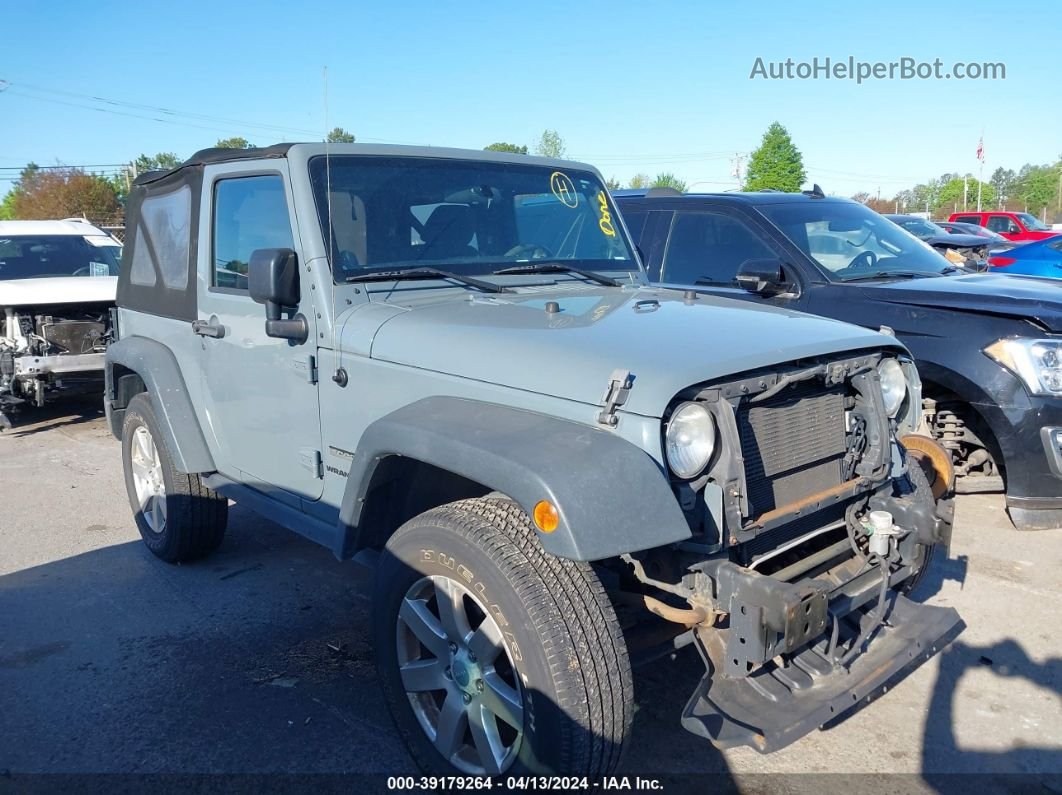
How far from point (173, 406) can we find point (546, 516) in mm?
2772

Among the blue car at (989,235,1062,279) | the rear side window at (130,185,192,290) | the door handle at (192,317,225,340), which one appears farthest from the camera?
the blue car at (989,235,1062,279)

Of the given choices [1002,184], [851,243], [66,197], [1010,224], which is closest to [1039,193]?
[1002,184]

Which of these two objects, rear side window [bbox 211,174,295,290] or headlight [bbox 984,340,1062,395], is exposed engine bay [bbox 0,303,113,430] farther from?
headlight [bbox 984,340,1062,395]

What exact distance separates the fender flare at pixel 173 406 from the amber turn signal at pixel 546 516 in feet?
8.48

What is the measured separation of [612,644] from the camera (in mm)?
2441

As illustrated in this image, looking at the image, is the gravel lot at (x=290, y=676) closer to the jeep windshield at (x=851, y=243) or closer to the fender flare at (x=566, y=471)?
the fender flare at (x=566, y=471)

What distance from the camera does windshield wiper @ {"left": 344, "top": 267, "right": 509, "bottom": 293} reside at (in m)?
3.47

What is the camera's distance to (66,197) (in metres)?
42.0

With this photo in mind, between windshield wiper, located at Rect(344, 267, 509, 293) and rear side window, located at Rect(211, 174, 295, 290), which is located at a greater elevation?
rear side window, located at Rect(211, 174, 295, 290)

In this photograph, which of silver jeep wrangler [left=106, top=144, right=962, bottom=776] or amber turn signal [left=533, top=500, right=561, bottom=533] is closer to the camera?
amber turn signal [left=533, top=500, right=561, bottom=533]

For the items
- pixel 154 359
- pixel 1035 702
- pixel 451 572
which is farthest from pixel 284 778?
pixel 1035 702

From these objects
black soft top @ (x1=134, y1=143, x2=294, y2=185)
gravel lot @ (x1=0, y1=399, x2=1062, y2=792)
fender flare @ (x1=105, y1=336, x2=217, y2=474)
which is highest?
black soft top @ (x1=134, y1=143, x2=294, y2=185)

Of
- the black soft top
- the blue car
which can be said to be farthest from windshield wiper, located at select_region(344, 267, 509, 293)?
the blue car

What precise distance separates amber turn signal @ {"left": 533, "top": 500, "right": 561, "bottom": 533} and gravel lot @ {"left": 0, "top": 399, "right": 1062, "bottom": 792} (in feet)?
4.20
